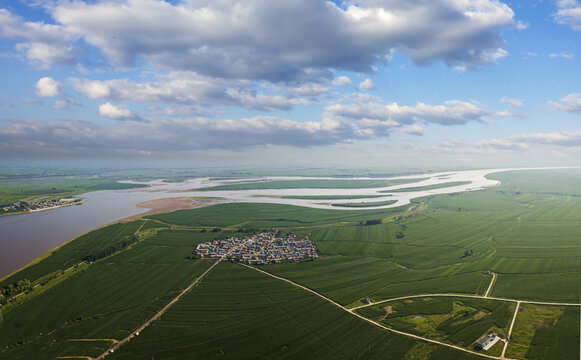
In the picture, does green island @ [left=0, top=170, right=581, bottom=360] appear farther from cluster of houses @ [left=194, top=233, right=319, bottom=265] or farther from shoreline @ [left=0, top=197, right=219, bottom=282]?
shoreline @ [left=0, top=197, right=219, bottom=282]

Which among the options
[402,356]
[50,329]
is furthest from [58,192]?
[402,356]

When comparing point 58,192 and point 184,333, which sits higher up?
point 58,192

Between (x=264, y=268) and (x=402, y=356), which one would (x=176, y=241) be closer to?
(x=264, y=268)

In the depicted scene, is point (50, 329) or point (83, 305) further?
point (83, 305)

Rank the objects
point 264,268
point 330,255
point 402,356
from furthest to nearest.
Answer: point 330,255, point 264,268, point 402,356

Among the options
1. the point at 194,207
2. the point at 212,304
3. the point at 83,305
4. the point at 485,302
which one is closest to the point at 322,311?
the point at 212,304

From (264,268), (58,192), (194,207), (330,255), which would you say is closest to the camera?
(264,268)

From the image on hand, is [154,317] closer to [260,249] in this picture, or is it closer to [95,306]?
[95,306]

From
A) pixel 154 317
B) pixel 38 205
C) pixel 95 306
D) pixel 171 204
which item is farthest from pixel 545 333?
pixel 38 205

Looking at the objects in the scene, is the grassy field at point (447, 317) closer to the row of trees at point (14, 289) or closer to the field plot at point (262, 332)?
A: the field plot at point (262, 332)
